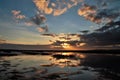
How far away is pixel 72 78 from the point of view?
22.8m

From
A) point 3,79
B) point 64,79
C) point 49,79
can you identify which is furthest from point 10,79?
point 64,79

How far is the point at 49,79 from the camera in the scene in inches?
860

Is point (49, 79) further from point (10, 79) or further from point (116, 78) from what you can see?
point (116, 78)

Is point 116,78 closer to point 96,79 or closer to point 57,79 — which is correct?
point 96,79

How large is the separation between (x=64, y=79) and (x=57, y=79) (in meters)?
0.92

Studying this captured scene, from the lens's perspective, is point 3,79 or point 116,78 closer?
point 3,79

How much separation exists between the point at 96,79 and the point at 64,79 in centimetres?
429

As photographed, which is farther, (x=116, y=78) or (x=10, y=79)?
(x=116, y=78)

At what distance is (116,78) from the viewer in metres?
22.6

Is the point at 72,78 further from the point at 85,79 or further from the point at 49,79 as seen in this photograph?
the point at 49,79

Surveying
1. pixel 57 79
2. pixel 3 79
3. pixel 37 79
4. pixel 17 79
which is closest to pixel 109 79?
pixel 57 79

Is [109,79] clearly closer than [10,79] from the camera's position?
No

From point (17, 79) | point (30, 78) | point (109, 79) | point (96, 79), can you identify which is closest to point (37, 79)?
point (30, 78)

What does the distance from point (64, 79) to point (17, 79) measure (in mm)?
6017
